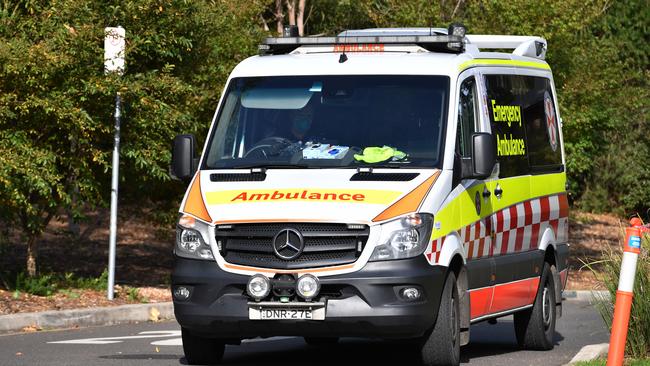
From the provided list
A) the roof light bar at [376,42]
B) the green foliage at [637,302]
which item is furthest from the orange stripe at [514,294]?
the roof light bar at [376,42]

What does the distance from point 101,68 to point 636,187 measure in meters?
23.3

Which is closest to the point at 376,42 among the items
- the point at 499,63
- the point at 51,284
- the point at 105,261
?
the point at 499,63

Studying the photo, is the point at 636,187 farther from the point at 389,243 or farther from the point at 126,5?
the point at 389,243

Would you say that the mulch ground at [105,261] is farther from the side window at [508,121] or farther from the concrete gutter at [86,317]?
the side window at [508,121]

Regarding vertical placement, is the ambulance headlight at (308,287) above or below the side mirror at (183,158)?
below

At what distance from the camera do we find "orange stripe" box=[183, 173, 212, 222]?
10281mm

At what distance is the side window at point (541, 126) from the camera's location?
1316cm

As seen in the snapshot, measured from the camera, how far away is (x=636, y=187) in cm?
3731

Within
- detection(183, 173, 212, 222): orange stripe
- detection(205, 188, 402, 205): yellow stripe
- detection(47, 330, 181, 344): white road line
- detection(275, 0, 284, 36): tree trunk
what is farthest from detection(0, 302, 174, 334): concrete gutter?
detection(275, 0, 284, 36): tree trunk

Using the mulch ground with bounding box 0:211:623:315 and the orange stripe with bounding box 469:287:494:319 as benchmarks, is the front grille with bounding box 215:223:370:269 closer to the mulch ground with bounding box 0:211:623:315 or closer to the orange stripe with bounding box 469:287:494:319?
the orange stripe with bounding box 469:287:494:319

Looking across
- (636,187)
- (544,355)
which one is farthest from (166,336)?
(636,187)

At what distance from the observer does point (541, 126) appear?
13.6m

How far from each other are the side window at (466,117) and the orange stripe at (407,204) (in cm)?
81

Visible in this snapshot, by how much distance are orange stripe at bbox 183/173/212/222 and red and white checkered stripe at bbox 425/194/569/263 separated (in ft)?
5.18
